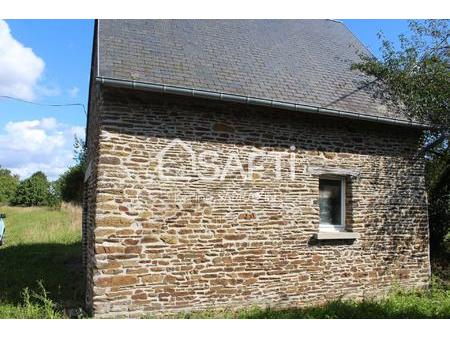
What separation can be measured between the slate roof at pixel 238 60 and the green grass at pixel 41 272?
3920mm

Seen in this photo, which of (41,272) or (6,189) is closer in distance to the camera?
(41,272)

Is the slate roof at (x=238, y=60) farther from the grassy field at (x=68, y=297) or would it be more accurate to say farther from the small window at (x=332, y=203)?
the grassy field at (x=68, y=297)

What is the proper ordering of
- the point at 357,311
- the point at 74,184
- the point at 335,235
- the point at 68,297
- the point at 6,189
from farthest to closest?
the point at 6,189 → the point at 74,184 → the point at 335,235 → the point at 68,297 → the point at 357,311

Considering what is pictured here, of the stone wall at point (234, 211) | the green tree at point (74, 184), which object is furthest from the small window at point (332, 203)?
the green tree at point (74, 184)

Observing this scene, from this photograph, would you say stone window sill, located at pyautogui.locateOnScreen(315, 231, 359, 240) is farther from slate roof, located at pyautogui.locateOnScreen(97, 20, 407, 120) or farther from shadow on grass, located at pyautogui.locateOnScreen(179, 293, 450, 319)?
slate roof, located at pyautogui.locateOnScreen(97, 20, 407, 120)

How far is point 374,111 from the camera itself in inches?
315

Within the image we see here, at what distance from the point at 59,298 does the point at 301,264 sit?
450cm

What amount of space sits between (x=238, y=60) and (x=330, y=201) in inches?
136

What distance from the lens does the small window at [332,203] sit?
7.83 metres

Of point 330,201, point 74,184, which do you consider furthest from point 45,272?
point 74,184

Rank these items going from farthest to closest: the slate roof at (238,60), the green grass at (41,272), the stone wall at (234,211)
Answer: the slate roof at (238,60) → the green grass at (41,272) → the stone wall at (234,211)

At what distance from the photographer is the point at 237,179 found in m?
6.84

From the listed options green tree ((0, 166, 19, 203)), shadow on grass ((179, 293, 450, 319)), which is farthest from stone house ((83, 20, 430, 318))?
green tree ((0, 166, 19, 203))

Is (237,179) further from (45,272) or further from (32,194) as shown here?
(32,194)
